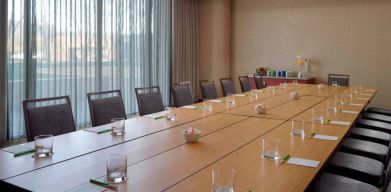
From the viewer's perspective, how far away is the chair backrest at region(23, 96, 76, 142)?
2.41 metres

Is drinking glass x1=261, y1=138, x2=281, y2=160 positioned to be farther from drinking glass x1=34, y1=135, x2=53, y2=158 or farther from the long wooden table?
drinking glass x1=34, y1=135, x2=53, y2=158

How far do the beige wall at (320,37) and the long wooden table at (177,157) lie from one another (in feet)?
15.2

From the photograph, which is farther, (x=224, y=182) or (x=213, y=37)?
(x=213, y=37)

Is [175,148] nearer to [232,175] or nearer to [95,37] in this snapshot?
[232,175]

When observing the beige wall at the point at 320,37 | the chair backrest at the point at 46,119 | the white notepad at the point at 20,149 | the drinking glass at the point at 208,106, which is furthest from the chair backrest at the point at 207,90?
the beige wall at the point at 320,37

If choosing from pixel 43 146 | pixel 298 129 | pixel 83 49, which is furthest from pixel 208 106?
pixel 83 49

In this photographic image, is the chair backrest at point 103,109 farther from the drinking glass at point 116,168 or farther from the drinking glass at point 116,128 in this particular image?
the drinking glass at point 116,168

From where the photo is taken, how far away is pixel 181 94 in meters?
4.07

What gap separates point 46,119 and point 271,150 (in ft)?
5.37

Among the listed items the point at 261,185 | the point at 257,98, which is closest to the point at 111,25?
the point at 257,98

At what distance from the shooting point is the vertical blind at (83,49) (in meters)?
4.37

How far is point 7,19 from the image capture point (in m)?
4.15

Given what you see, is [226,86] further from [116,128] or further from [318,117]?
[116,128]

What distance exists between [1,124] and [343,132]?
12.5 feet
